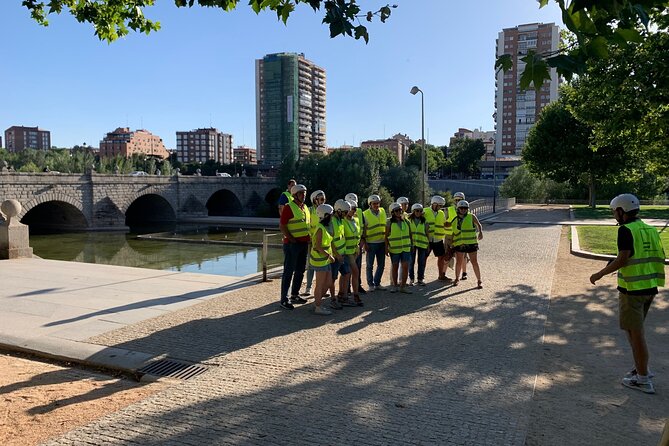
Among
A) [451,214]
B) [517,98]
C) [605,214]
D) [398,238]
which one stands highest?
[517,98]

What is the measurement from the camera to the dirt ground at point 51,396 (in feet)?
13.2

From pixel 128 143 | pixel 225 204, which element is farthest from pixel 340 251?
pixel 128 143

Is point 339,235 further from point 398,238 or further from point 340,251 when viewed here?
point 398,238

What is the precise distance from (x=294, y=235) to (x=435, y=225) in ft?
11.9

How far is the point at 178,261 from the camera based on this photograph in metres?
21.8

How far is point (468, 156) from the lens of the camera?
103438 millimetres

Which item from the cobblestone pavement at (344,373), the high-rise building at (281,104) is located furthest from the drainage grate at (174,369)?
the high-rise building at (281,104)

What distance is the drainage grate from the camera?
5270mm

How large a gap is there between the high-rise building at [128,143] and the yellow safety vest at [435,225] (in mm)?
147953

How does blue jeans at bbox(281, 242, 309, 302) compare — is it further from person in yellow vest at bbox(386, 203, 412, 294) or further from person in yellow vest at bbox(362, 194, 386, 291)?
person in yellow vest at bbox(386, 203, 412, 294)

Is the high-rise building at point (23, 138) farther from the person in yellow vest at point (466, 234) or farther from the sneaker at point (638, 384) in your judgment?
the sneaker at point (638, 384)

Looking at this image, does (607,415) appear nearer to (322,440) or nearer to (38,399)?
(322,440)

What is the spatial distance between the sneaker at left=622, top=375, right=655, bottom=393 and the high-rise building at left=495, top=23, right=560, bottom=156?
10463 cm

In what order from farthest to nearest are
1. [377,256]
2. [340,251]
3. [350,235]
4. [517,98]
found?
[517,98], [377,256], [350,235], [340,251]
